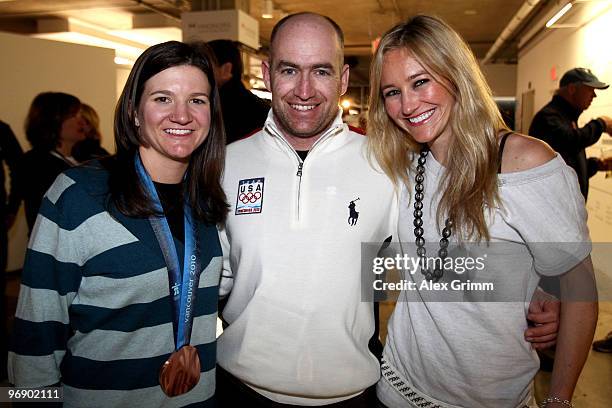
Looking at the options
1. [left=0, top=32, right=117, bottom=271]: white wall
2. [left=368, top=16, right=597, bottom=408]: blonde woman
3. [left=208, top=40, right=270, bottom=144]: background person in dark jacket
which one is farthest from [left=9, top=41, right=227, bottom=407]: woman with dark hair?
[left=0, top=32, right=117, bottom=271]: white wall

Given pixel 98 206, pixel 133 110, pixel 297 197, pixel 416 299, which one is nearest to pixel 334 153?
pixel 297 197

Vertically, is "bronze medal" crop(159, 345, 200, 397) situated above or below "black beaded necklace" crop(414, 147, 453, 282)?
below

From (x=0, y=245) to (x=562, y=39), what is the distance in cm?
906

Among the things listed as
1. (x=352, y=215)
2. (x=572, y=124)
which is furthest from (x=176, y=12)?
(x=352, y=215)

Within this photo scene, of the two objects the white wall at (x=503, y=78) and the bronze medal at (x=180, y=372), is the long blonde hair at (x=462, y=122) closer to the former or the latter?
the bronze medal at (x=180, y=372)

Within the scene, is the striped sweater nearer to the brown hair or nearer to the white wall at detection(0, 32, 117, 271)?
the brown hair

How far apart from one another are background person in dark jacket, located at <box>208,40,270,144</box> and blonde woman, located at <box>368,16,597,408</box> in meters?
1.45

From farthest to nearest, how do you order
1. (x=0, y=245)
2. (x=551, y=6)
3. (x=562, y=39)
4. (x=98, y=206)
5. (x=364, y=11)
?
(x=364, y=11) < (x=551, y=6) < (x=562, y=39) < (x=0, y=245) < (x=98, y=206)

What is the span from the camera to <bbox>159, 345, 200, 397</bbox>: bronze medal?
154cm

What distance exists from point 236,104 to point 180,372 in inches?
77.5

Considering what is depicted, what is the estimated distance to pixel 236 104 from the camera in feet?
10.2

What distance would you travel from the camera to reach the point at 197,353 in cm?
163

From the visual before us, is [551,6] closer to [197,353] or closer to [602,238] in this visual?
[602,238]

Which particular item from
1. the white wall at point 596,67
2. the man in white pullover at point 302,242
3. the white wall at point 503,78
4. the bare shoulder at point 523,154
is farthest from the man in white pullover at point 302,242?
the white wall at point 503,78
